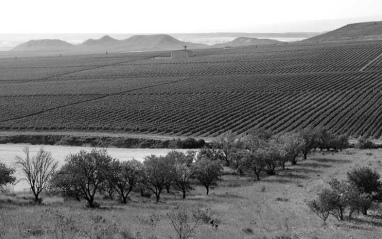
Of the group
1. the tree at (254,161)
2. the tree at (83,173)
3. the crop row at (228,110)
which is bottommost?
the crop row at (228,110)

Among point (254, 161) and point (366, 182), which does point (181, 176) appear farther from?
point (366, 182)

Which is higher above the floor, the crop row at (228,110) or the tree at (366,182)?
the tree at (366,182)

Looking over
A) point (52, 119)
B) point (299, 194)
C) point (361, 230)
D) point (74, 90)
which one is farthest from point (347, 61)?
point (361, 230)

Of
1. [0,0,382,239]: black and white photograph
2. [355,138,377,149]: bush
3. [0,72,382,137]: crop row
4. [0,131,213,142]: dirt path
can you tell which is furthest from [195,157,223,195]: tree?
[0,72,382,137]: crop row

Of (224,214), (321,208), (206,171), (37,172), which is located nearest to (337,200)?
(321,208)

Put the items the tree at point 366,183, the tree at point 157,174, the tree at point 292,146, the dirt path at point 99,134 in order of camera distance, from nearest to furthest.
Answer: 1. the tree at point 366,183
2. the tree at point 157,174
3. the tree at point 292,146
4. the dirt path at point 99,134

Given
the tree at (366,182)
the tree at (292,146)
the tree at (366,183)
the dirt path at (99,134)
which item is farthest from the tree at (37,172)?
the dirt path at (99,134)

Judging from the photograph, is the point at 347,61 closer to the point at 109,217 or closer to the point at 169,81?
the point at 169,81

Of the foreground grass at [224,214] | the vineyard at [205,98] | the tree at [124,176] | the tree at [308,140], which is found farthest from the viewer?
the vineyard at [205,98]

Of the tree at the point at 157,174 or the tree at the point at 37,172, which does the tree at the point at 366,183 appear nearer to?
the tree at the point at 157,174
